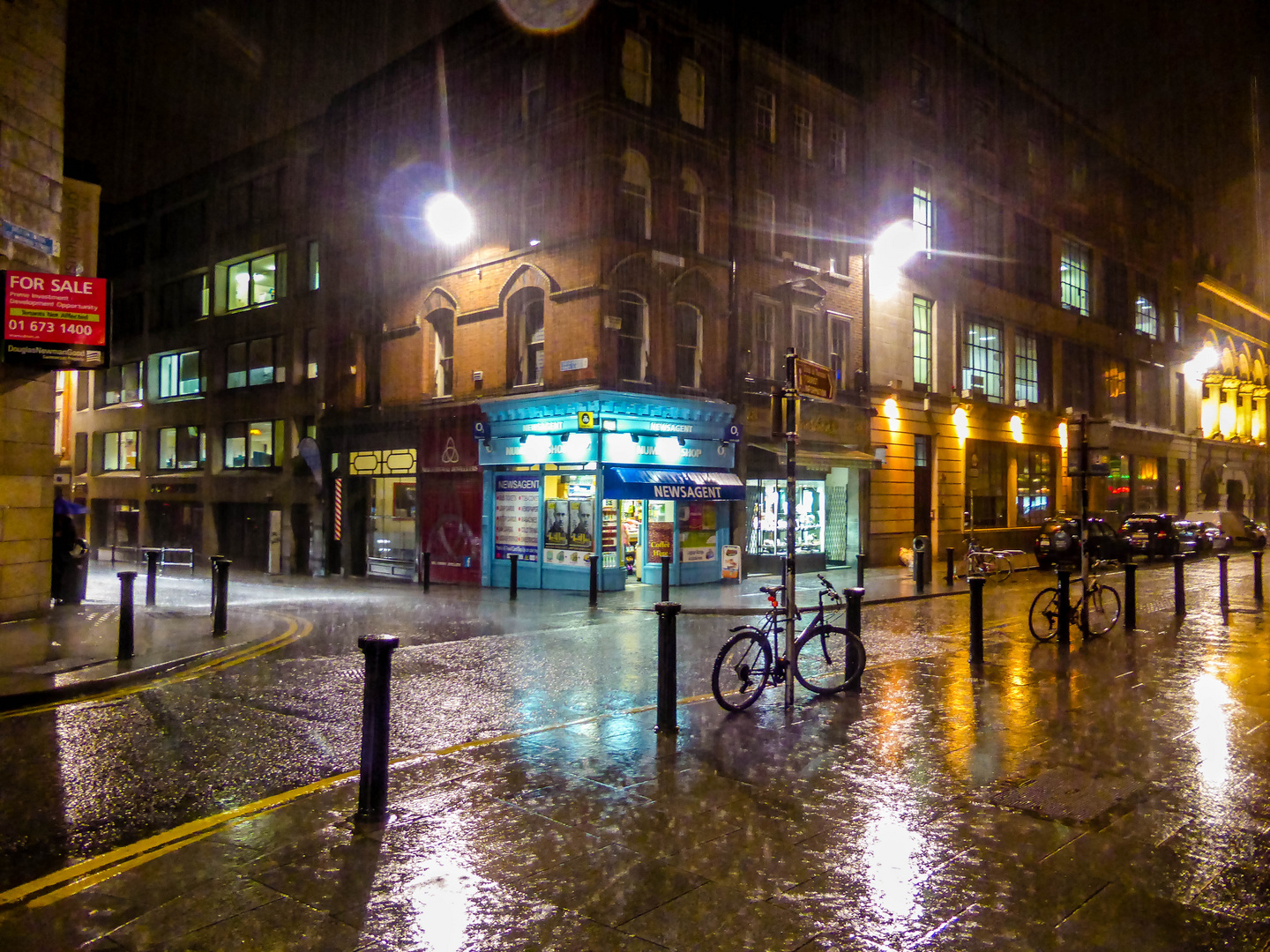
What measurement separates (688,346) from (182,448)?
2156 centimetres

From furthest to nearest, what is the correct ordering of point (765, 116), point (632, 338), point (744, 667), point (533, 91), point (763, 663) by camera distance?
point (765, 116), point (533, 91), point (632, 338), point (763, 663), point (744, 667)

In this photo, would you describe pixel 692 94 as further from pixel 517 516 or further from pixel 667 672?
pixel 667 672

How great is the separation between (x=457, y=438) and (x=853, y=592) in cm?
1569

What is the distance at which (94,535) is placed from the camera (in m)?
37.1

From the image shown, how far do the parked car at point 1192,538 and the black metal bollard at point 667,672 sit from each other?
99.5 feet

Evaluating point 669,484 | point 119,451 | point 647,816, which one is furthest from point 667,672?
point 119,451

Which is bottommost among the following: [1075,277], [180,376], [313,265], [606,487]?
[606,487]

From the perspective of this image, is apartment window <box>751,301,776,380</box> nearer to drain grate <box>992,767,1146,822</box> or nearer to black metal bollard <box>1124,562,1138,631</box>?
black metal bollard <box>1124,562,1138,631</box>

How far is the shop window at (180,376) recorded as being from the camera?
33.4 m

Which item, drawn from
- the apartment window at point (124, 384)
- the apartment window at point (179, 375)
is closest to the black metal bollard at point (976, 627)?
the apartment window at point (179, 375)

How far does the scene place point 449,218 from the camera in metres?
23.6

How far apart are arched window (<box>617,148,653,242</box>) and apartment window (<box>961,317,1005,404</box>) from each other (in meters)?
15.2

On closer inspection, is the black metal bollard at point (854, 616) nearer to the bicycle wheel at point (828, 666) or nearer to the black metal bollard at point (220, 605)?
the bicycle wheel at point (828, 666)

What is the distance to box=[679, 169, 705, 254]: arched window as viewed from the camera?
22.2 meters
